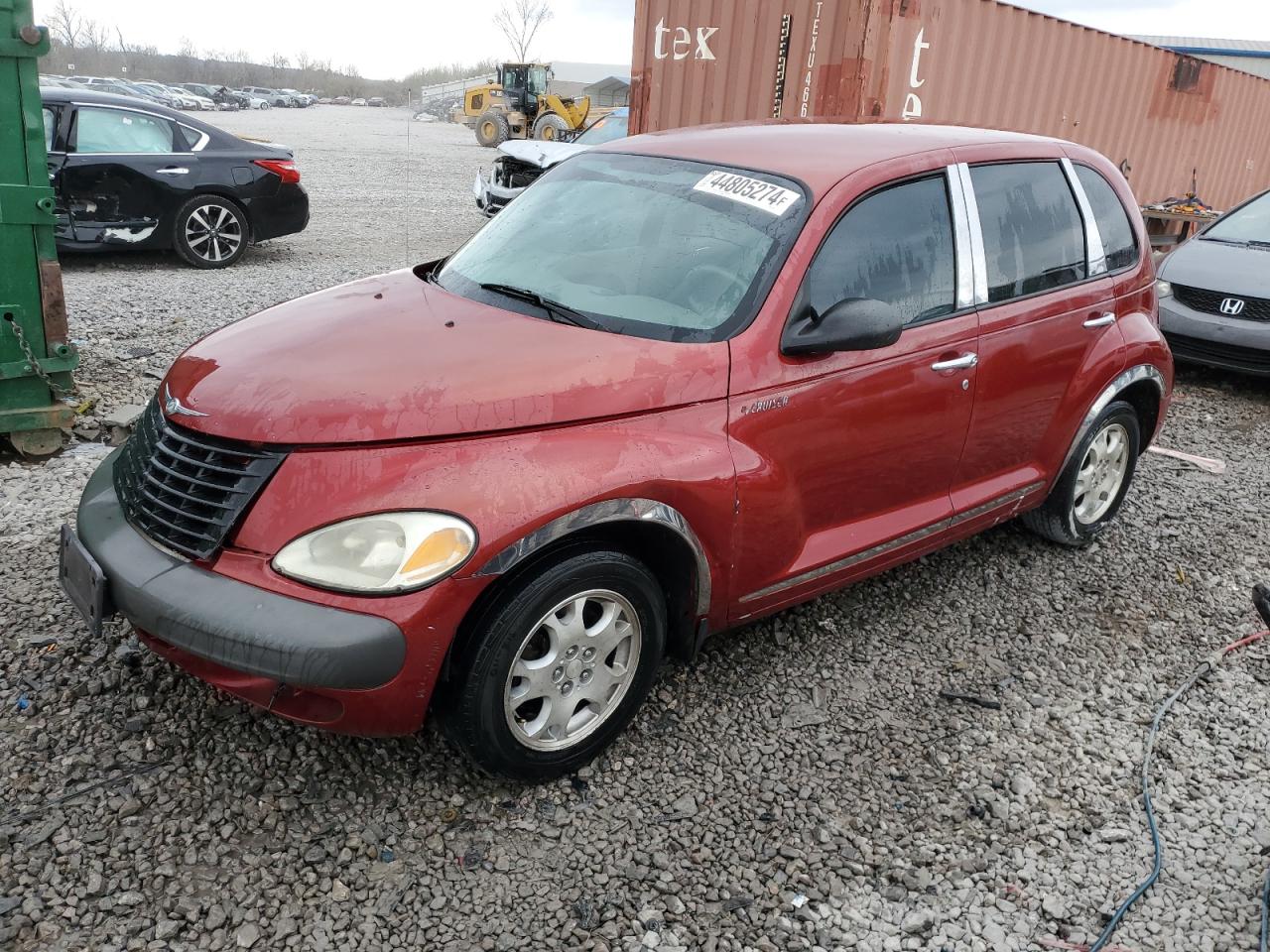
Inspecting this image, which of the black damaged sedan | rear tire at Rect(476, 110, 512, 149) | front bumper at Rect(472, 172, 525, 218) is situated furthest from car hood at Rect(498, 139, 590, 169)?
rear tire at Rect(476, 110, 512, 149)

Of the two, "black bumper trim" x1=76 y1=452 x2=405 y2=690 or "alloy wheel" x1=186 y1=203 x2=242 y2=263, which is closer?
"black bumper trim" x1=76 y1=452 x2=405 y2=690

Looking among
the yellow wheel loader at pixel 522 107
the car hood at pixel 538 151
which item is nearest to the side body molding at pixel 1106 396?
the car hood at pixel 538 151

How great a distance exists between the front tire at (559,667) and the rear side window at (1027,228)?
1834mm

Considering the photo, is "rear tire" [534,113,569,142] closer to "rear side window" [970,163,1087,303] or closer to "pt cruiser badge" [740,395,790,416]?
"rear side window" [970,163,1087,303]

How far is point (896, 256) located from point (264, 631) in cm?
228

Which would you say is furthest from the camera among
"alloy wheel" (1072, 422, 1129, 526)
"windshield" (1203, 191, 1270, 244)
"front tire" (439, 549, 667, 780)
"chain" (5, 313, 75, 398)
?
"windshield" (1203, 191, 1270, 244)

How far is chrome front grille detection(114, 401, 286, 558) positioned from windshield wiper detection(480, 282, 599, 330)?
95 centimetres

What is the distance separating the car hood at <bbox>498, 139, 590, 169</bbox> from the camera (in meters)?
11.2

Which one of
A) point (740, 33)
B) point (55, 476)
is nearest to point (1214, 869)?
point (55, 476)

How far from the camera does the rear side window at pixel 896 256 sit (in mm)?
3119

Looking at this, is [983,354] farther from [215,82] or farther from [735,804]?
[215,82]

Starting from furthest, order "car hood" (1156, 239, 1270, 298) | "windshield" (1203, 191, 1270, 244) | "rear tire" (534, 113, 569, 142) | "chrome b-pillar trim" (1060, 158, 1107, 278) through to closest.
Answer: "rear tire" (534, 113, 569, 142), "windshield" (1203, 191, 1270, 244), "car hood" (1156, 239, 1270, 298), "chrome b-pillar trim" (1060, 158, 1107, 278)

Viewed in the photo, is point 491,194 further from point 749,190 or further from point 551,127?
Result: point 551,127

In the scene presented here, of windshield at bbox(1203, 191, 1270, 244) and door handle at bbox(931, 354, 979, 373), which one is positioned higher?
windshield at bbox(1203, 191, 1270, 244)
